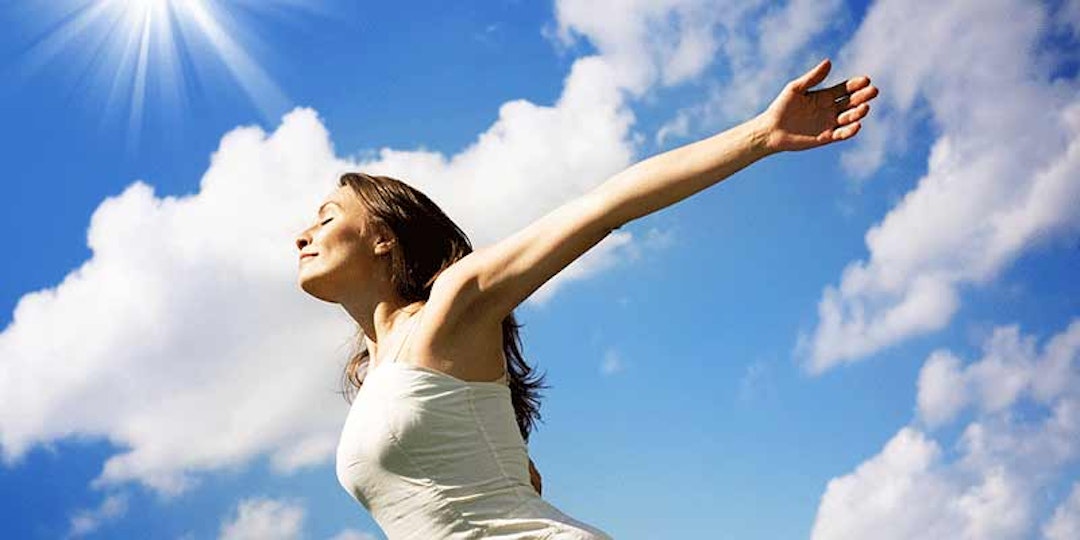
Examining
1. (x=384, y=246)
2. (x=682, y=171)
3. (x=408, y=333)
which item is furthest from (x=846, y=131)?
(x=384, y=246)

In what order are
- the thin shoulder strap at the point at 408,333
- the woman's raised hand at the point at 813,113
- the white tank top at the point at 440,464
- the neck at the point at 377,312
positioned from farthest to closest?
the neck at the point at 377,312 → the thin shoulder strap at the point at 408,333 → the white tank top at the point at 440,464 → the woman's raised hand at the point at 813,113

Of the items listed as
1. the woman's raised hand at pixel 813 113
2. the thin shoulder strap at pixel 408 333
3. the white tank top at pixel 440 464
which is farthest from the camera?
the thin shoulder strap at pixel 408 333

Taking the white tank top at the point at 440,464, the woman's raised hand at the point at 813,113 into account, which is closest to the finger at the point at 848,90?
the woman's raised hand at the point at 813,113

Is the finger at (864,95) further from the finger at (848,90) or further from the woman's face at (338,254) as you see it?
the woman's face at (338,254)

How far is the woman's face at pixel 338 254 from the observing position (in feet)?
15.1

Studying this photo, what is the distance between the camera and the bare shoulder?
3.99 m

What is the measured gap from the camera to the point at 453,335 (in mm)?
4074

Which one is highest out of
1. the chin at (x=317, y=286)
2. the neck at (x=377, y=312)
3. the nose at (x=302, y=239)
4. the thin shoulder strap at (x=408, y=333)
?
the nose at (x=302, y=239)

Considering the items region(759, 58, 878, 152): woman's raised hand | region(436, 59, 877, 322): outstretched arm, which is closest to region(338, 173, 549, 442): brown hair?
region(436, 59, 877, 322): outstretched arm

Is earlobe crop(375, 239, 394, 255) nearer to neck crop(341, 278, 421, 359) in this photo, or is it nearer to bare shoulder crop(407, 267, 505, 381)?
neck crop(341, 278, 421, 359)

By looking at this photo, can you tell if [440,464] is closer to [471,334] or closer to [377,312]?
[471,334]

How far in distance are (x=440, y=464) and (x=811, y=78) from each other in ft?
6.10

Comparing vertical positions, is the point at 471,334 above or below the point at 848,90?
above

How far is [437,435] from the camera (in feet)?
13.1
